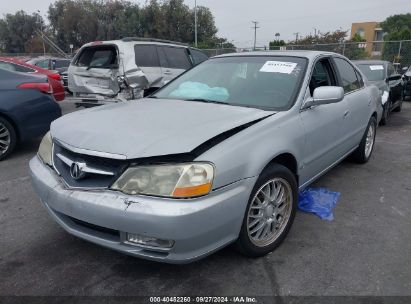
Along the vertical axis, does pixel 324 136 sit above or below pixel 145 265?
above

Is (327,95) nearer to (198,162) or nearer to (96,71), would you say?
(198,162)

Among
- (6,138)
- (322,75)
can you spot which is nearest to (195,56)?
(6,138)

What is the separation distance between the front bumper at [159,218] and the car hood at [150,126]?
30 cm

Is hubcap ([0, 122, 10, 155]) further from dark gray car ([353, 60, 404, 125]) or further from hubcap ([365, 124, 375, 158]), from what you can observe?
dark gray car ([353, 60, 404, 125])

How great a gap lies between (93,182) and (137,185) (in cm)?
34

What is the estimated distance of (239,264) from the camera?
2693mm

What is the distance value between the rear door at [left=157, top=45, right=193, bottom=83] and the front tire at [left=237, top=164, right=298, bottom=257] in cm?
522

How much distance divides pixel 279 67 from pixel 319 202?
144cm

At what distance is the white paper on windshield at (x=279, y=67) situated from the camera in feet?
11.3

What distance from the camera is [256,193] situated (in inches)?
99.9

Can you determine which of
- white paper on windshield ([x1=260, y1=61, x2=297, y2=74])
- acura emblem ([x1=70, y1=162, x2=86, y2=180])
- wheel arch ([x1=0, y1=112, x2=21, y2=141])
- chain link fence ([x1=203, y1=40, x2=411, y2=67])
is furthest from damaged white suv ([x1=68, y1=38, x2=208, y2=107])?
chain link fence ([x1=203, y1=40, x2=411, y2=67])

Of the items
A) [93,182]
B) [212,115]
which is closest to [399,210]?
[212,115]

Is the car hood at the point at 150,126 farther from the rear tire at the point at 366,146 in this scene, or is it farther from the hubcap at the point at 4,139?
the hubcap at the point at 4,139

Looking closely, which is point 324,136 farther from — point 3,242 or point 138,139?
point 3,242
